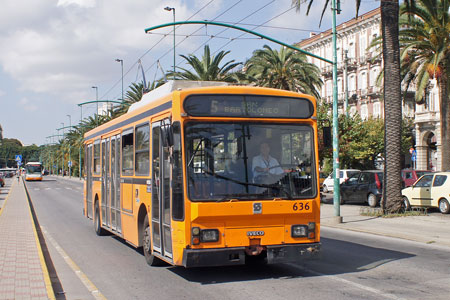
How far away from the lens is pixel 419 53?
29391mm

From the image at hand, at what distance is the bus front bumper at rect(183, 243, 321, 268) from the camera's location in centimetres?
796

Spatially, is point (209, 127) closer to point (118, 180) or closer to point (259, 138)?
point (259, 138)

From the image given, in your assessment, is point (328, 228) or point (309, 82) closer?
point (328, 228)

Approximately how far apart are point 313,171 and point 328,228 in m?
9.23

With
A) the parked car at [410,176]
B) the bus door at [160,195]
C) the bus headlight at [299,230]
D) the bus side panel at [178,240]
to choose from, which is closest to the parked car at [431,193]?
the parked car at [410,176]

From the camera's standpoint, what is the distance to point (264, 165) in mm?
8391

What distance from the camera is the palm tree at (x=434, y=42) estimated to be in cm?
2675

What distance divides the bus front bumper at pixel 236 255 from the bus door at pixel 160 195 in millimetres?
736

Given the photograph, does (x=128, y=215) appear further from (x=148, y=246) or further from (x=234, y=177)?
(x=234, y=177)

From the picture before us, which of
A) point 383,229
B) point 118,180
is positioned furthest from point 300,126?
point 383,229

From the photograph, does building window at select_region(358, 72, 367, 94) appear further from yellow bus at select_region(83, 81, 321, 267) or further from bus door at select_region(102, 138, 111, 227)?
A: yellow bus at select_region(83, 81, 321, 267)

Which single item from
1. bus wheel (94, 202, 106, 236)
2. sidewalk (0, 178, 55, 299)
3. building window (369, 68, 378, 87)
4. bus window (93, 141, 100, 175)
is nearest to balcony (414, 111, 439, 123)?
building window (369, 68, 378, 87)

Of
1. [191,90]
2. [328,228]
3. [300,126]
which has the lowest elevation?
[328,228]

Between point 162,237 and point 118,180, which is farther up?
point 118,180
